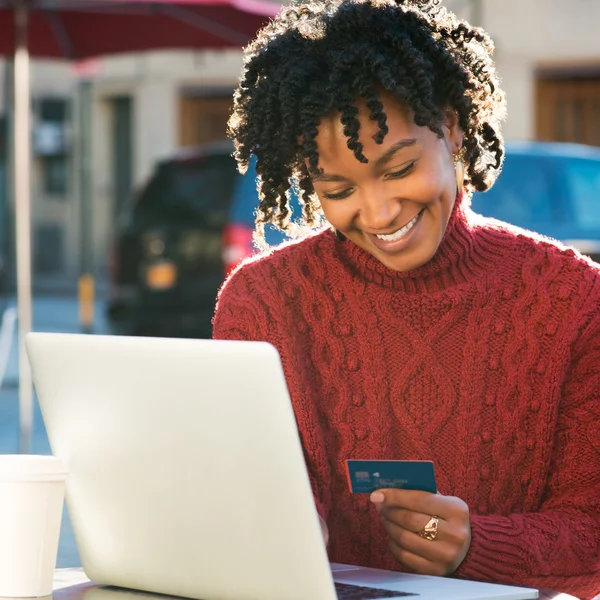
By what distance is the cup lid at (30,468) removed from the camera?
1.79 meters

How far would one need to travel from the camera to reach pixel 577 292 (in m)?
2.13

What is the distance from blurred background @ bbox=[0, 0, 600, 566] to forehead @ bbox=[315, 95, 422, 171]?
2.36m

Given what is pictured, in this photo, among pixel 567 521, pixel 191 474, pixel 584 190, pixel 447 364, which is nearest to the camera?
pixel 191 474

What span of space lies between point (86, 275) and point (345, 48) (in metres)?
12.2

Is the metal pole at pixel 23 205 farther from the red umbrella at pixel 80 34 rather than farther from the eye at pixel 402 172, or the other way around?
the eye at pixel 402 172

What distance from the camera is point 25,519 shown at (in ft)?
5.90

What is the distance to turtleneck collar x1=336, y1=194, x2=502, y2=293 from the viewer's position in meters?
2.21

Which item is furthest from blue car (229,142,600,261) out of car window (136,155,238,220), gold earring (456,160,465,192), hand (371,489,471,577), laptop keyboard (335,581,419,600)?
laptop keyboard (335,581,419,600)

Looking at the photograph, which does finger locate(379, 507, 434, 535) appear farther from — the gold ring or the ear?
the ear

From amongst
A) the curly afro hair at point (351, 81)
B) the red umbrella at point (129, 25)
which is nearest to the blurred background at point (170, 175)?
the red umbrella at point (129, 25)

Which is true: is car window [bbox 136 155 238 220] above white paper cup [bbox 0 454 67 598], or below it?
above

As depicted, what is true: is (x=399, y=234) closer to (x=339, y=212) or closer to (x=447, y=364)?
(x=339, y=212)

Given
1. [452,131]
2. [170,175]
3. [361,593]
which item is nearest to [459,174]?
[452,131]

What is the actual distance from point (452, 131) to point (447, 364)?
325mm
